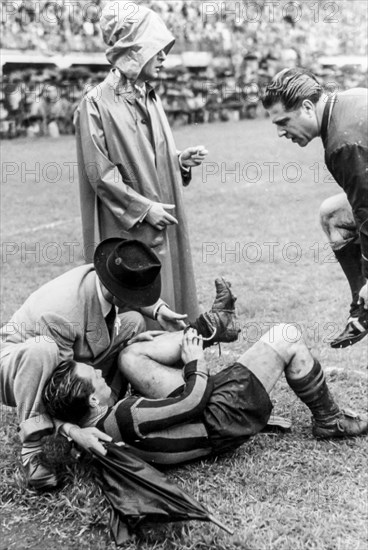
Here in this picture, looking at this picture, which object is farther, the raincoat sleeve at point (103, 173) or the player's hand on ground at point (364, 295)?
the raincoat sleeve at point (103, 173)

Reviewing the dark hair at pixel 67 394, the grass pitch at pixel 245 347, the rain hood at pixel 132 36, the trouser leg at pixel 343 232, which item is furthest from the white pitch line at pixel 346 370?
the rain hood at pixel 132 36

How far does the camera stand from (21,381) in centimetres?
369

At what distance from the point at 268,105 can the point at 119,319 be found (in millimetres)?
1366

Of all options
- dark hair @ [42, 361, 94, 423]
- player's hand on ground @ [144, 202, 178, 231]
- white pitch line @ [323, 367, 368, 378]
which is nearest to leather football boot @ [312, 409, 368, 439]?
white pitch line @ [323, 367, 368, 378]

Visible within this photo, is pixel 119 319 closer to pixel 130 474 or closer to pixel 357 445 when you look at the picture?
pixel 130 474

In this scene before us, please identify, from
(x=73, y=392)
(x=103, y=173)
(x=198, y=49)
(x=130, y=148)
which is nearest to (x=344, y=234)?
(x=130, y=148)

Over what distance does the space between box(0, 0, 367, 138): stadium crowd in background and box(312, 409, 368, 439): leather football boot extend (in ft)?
41.7

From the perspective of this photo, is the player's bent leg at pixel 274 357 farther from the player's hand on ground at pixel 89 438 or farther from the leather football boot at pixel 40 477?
the leather football boot at pixel 40 477

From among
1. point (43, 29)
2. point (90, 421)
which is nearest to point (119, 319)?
point (90, 421)

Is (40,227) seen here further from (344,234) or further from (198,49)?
(198,49)

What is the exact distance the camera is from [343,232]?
485 cm

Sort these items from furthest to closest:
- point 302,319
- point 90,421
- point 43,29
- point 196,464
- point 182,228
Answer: point 43,29
point 302,319
point 182,228
point 196,464
point 90,421

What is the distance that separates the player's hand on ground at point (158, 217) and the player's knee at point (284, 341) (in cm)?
92

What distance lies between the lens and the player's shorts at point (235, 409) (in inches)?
146
